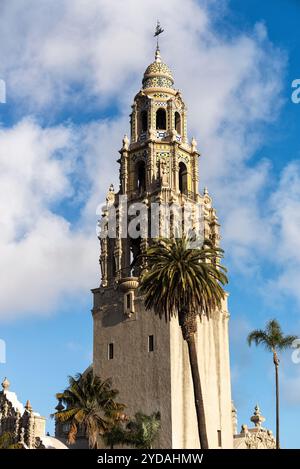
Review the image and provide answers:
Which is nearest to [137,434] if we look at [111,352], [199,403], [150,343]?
[199,403]

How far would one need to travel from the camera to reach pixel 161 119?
80.1m

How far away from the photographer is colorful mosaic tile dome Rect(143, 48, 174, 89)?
3181 inches

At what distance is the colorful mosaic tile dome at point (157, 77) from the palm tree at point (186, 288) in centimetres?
2957

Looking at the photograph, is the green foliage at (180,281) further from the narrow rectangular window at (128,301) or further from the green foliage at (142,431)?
the narrow rectangular window at (128,301)

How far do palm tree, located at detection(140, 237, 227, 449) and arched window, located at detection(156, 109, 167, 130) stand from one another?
26639mm

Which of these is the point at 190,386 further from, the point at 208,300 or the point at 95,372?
the point at 208,300

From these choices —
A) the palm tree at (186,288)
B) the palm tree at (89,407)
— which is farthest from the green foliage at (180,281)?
the palm tree at (89,407)

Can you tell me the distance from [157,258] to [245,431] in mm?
28293

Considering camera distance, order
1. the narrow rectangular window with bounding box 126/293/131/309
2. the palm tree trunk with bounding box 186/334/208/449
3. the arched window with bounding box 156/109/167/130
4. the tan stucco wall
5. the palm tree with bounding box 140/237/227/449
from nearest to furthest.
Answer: the palm tree trunk with bounding box 186/334/208/449, the palm tree with bounding box 140/237/227/449, the tan stucco wall, the narrow rectangular window with bounding box 126/293/131/309, the arched window with bounding box 156/109/167/130

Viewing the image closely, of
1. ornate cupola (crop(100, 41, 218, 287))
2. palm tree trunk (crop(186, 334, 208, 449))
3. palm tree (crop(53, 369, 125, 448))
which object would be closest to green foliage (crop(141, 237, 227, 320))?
palm tree trunk (crop(186, 334, 208, 449))

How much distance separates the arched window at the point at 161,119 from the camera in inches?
3135

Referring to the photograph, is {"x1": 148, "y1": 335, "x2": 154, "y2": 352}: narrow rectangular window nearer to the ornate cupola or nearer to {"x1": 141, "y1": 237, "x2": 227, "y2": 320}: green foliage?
the ornate cupola

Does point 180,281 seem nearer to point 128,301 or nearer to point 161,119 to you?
point 128,301
